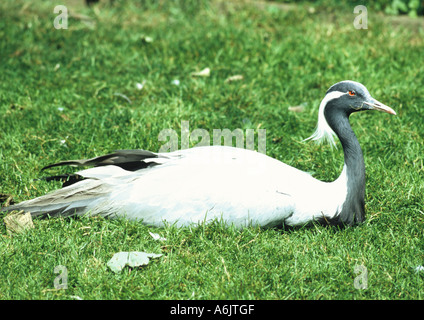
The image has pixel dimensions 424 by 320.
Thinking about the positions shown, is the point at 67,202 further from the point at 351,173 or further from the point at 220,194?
the point at 351,173

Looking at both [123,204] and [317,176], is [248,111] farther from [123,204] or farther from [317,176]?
[123,204]

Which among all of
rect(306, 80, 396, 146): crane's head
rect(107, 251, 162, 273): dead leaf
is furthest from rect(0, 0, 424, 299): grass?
rect(306, 80, 396, 146): crane's head

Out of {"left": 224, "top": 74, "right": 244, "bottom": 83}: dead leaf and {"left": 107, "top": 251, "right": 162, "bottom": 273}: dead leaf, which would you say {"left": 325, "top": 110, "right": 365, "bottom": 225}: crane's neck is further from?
{"left": 224, "top": 74, "right": 244, "bottom": 83}: dead leaf

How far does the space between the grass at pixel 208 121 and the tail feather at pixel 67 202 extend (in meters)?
0.07

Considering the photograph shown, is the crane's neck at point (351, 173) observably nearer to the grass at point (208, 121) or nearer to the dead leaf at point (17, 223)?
the grass at point (208, 121)

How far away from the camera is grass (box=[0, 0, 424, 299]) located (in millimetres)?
2998

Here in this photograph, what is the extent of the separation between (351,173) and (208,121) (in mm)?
1533

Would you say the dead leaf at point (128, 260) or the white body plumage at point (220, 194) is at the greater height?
the white body plumage at point (220, 194)

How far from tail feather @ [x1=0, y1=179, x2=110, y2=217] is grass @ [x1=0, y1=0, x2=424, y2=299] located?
0.24ft

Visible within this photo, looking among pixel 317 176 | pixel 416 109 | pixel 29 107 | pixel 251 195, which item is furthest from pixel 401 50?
pixel 29 107

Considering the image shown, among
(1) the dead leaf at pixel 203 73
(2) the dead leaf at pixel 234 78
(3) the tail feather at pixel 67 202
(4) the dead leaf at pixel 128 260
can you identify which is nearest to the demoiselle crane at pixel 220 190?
(3) the tail feather at pixel 67 202

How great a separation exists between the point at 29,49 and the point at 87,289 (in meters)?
3.73

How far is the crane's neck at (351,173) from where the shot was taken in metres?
3.51

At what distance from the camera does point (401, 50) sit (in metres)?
5.90
